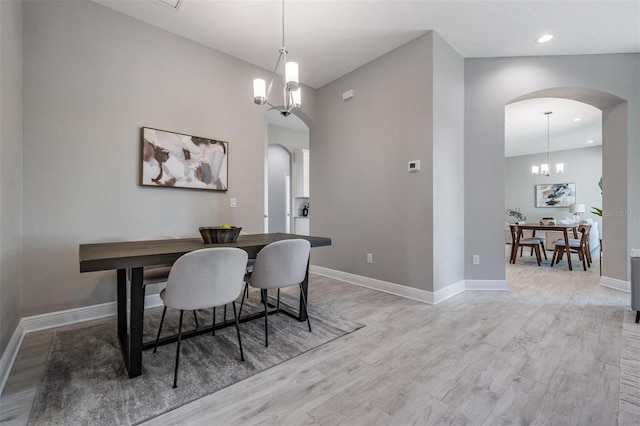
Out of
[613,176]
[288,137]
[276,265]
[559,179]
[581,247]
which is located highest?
[288,137]

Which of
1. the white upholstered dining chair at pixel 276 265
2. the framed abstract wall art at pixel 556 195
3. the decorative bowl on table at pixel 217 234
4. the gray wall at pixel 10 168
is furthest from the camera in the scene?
the framed abstract wall art at pixel 556 195

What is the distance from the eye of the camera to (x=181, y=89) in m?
3.19

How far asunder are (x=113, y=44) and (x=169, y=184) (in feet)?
4.68

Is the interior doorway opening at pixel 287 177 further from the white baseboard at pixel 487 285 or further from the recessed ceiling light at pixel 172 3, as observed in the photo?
the recessed ceiling light at pixel 172 3

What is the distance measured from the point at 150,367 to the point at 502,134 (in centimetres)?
437

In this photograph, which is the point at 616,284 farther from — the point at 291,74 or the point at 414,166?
the point at 291,74

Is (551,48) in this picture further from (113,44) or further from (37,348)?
(37,348)

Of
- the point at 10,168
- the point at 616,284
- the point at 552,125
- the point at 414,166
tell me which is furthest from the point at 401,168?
the point at 552,125

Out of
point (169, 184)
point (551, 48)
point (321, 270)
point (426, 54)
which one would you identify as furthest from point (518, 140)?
point (169, 184)

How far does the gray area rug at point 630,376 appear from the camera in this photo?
1.41 m

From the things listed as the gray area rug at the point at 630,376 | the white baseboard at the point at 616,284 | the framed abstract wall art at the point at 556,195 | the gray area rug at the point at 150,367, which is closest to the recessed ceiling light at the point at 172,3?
the gray area rug at the point at 150,367

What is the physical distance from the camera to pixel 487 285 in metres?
3.62

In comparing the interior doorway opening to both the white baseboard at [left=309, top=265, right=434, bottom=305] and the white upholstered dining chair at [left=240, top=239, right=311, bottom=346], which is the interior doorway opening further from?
the white upholstered dining chair at [left=240, top=239, right=311, bottom=346]

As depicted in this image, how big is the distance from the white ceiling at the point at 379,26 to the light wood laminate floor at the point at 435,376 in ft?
9.74
